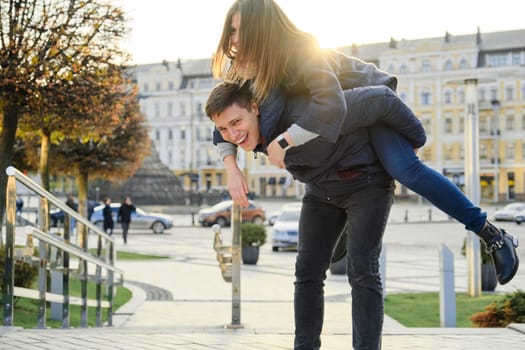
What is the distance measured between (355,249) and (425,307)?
7.99 m

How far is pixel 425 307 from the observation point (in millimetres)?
11258

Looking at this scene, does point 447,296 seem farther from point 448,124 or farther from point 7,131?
point 448,124

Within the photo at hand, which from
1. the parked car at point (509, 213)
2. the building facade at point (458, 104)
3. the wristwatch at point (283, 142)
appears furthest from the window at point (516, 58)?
the wristwatch at point (283, 142)

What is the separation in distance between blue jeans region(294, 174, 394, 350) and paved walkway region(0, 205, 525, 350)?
796mm

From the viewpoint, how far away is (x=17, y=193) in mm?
5379

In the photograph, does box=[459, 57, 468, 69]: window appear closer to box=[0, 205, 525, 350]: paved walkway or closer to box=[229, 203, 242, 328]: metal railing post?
box=[0, 205, 525, 350]: paved walkway

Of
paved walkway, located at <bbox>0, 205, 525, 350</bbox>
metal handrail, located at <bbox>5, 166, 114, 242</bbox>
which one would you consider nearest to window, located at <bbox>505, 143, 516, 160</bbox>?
paved walkway, located at <bbox>0, 205, 525, 350</bbox>

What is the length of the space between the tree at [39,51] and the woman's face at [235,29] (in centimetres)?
740

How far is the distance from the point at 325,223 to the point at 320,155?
48 cm

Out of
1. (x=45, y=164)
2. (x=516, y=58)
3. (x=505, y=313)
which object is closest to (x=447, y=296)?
(x=505, y=313)

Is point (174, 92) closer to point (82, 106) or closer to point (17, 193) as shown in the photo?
point (82, 106)

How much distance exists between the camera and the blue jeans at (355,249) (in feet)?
11.9

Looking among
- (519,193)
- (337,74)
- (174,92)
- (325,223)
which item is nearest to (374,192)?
(325,223)

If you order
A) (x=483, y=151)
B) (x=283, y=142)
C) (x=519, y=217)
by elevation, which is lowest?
(x=519, y=217)
